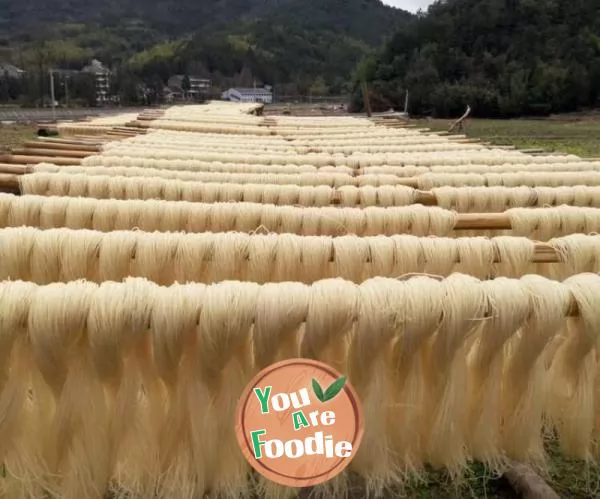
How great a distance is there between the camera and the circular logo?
3.70ft

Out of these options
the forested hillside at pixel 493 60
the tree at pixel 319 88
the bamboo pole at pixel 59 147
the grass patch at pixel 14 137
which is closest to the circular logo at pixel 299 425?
the bamboo pole at pixel 59 147

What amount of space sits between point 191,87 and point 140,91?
18301mm

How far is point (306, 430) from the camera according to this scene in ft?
3.72

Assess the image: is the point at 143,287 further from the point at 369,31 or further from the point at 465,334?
the point at 369,31

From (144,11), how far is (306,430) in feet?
516

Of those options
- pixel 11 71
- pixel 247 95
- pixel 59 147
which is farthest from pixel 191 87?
pixel 59 147

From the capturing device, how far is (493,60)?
176 ft

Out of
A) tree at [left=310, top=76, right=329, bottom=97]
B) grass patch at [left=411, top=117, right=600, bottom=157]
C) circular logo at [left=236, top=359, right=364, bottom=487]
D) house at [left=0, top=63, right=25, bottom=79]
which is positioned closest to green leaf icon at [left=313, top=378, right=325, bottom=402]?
circular logo at [left=236, top=359, right=364, bottom=487]

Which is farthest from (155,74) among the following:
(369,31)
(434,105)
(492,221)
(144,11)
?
(492,221)

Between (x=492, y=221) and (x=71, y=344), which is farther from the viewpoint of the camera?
(x=492, y=221)

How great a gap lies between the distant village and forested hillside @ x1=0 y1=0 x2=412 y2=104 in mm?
2061

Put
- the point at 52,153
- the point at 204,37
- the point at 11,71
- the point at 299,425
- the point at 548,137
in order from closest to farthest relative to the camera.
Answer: the point at 299,425
the point at 52,153
the point at 548,137
the point at 11,71
the point at 204,37

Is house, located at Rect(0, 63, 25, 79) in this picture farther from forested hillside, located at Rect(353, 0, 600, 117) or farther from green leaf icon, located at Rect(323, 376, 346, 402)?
green leaf icon, located at Rect(323, 376, 346, 402)

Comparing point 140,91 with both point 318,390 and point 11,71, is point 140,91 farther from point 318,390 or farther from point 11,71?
point 318,390
